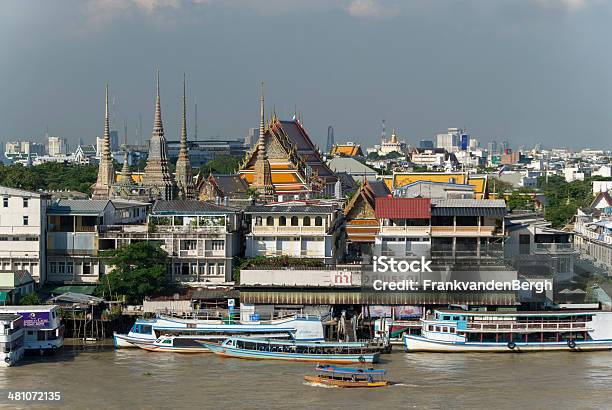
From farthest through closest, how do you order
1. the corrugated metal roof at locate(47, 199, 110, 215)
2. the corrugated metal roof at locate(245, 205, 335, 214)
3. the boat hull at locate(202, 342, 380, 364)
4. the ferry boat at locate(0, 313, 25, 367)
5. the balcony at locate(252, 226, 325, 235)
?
the corrugated metal roof at locate(245, 205, 335, 214), the balcony at locate(252, 226, 325, 235), the corrugated metal roof at locate(47, 199, 110, 215), the boat hull at locate(202, 342, 380, 364), the ferry boat at locate(0, 313, 25, 367)

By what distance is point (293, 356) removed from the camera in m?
38.1

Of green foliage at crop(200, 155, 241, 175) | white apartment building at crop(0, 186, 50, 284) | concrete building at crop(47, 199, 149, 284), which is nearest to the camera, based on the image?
white apartment building at crop(0, 186, 50, 284)

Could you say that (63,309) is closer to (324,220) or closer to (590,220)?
(324,220)

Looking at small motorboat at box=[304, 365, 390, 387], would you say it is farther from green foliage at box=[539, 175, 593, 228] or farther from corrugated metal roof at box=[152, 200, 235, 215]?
green foliage at box=[539, 175, 593, 228]

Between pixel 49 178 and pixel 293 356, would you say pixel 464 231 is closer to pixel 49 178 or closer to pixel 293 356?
pixel 293 356

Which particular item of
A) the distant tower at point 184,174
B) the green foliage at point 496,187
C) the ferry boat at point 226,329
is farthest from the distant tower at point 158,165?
the ferry boat at point 226,329

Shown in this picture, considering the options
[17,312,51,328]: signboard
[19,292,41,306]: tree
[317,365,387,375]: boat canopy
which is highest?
[19,292,41,306]: tree

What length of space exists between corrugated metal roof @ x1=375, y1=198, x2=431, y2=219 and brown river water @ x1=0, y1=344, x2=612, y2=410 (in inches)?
303

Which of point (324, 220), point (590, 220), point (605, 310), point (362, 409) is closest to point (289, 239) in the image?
point (324, 220)

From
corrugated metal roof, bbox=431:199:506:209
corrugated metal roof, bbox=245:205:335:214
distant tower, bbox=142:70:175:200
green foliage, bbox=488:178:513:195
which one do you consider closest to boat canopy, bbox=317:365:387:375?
corrugated metal roof, bbox=245:205:335:214

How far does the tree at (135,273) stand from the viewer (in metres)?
43.7

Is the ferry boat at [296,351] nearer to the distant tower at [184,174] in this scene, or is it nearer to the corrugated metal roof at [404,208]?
the corrugated metal roof at [404,208]

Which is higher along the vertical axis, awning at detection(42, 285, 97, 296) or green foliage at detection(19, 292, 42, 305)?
awning at detection(42, 285, 97, 296)

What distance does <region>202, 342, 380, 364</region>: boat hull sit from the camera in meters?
37.6
